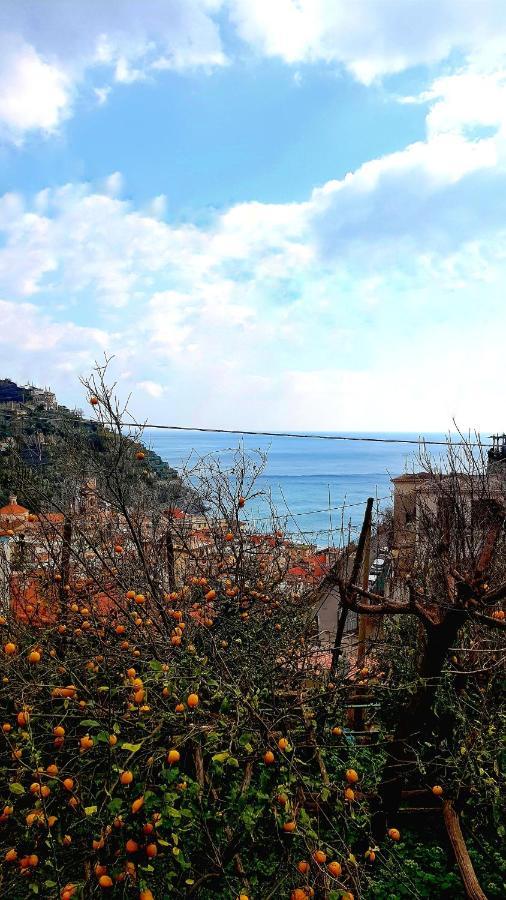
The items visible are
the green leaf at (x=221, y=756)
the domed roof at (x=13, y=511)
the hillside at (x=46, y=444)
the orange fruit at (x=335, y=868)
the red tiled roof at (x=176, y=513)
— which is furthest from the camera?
the domed roof at (x=13, y=511)

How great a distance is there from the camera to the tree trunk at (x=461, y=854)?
233 cm

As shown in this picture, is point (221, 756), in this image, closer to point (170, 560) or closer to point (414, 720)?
point (414, 720)

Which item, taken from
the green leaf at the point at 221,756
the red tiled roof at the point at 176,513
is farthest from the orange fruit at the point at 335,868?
the red tiled roof at the point at 176,513

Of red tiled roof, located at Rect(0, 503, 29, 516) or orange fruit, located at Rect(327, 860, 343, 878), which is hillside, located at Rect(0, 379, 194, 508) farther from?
orange fruit, located at Rect(327, 860, 343, 878)

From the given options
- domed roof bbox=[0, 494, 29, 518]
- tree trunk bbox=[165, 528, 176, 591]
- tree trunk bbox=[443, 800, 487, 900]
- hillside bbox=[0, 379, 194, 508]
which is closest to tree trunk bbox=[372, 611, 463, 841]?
tree trunk bbox=[443, 800, 487, 900]

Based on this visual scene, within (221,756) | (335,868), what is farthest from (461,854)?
(221,756)

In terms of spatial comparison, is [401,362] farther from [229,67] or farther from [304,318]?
[229,67]

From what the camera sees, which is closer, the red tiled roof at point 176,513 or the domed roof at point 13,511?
the red tiled roof at point 176,513

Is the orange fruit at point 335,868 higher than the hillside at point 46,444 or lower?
lower

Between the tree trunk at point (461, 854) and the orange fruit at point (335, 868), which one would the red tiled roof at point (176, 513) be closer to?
the tree trunk at point (461, 854)

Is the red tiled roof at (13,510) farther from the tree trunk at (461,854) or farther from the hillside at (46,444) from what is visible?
the tree trunk at (461,854)

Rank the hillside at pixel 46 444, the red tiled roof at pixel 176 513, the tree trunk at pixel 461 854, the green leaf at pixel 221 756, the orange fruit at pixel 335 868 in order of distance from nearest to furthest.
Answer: the orange fruit at pixel 335 868 → the green leaf at pixel 221 756 → the tree trunk at pixel 461 854 → the hillside at pixel 46 444 → the red tiled roof at pixel 176 513

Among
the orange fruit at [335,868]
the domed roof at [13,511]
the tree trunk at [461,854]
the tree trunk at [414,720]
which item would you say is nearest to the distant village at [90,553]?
the domed roof at [13,511]

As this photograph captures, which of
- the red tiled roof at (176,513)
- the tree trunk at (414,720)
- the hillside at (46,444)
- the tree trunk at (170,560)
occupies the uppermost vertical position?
the hillside at (46,444)
